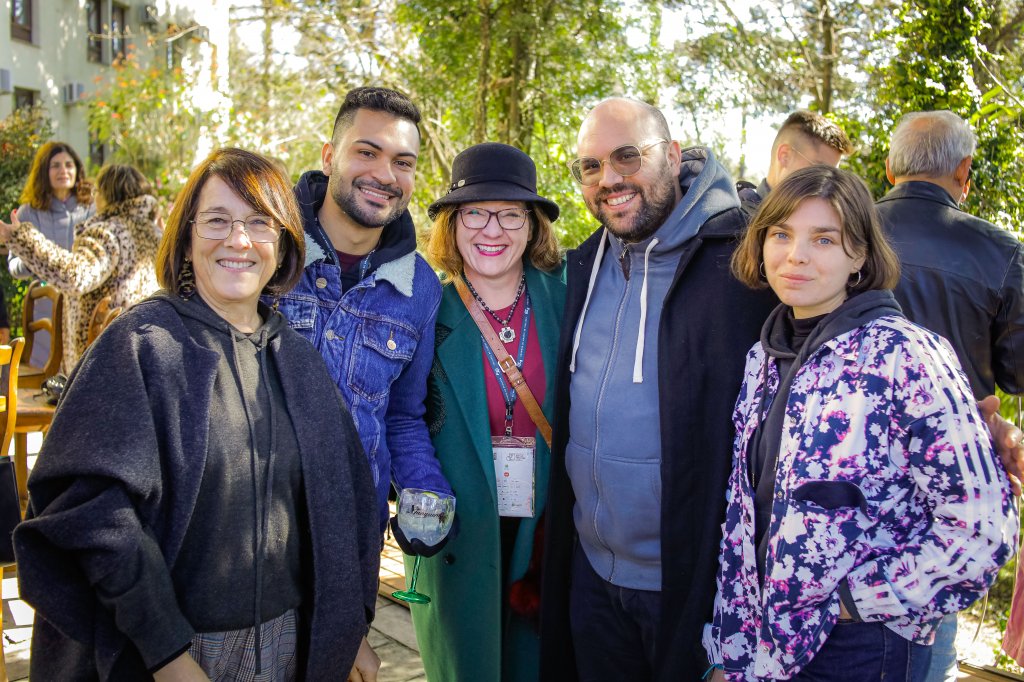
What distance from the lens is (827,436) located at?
1.93 meters

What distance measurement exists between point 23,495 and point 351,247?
148 inches

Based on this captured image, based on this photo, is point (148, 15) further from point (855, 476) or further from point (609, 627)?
point (855, 476)

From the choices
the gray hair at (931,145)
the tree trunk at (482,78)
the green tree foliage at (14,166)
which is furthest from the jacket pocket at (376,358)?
the green tree foliage at (14,166)

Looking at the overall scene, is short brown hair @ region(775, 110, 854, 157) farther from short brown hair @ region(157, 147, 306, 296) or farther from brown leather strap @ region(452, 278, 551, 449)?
short brown hair @ region(157, 147, 306, 296)

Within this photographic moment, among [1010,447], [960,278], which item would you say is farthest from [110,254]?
[1010,447]

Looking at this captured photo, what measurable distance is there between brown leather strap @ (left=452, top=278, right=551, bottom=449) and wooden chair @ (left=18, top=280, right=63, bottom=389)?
3.61 meters

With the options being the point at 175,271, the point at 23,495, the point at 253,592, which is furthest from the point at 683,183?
the point at 23,495

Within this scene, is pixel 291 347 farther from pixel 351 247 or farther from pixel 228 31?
pixel 228 31

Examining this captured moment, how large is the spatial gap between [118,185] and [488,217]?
3.71 m

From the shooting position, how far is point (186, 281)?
2078 mm

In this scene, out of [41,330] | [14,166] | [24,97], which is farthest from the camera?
[24,97]

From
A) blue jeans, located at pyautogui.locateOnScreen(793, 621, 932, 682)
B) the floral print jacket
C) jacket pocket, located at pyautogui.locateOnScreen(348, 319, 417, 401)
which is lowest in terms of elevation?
blue jeans, located at pyautogui.locateOnScreen(793, 621, 932, 682)

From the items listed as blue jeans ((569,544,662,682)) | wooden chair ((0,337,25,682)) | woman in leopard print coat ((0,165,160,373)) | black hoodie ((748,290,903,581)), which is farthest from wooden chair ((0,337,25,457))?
black hoodie ((748,290,903,581))

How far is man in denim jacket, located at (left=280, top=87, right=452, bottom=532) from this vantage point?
8.77 ft
